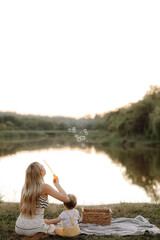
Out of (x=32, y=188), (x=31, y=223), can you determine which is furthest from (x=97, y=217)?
(x=32, y=188)

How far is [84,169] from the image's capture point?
14.4 meters

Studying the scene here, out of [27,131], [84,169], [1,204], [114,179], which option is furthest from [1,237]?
[27,131]

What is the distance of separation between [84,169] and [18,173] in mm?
3503

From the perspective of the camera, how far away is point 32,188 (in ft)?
10.5

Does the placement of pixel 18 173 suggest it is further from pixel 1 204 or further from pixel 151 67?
pixel 151 67

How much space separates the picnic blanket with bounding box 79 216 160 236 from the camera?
11.9 ft

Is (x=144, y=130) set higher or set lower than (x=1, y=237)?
higher

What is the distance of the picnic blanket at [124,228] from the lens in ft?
11.9

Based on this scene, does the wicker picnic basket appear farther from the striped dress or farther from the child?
the striped dress

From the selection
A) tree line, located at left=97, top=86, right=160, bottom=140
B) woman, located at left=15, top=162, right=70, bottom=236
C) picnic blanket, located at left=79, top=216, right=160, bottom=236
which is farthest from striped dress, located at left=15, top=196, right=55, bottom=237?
tree line, located at left=97, top=86, right=160, bottom=140

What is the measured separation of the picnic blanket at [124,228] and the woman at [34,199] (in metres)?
0.71

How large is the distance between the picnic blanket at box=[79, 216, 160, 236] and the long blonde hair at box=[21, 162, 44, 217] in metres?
0.89

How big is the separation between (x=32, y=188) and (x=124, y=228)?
4.86 feet

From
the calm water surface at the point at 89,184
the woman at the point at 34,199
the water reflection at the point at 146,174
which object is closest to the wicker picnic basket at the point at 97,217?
the woman at the point at 34,199
